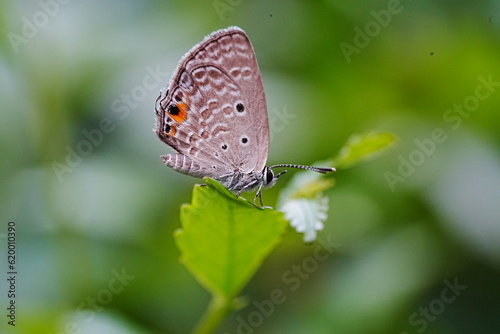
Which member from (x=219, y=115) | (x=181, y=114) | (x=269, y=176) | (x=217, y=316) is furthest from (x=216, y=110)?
(x=217, y=316)

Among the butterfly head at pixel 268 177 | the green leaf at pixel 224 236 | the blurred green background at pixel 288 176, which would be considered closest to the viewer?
the green leaf at pixel 224 236

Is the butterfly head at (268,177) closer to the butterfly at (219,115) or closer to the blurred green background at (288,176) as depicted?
the butterfly at (219,115)

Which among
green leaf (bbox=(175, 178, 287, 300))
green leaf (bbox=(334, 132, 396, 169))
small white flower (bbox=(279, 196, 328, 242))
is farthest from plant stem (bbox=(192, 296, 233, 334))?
green leaf (bbox=(334, 132, 396, 169))

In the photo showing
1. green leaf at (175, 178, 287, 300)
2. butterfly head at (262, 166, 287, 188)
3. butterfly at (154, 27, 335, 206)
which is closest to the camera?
green leaf at (175, 178, 287, 300)

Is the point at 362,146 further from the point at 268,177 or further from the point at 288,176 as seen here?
the point at 288,176

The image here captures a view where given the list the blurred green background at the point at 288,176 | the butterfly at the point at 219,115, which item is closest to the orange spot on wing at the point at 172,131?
the butterfly at the point at 219,115

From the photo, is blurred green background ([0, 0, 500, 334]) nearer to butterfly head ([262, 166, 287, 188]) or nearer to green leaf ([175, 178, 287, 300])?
butterfly head ([262, 166, 287, 188])

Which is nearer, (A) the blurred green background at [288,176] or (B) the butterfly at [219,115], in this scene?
(B) the butterfly at [219,115]
